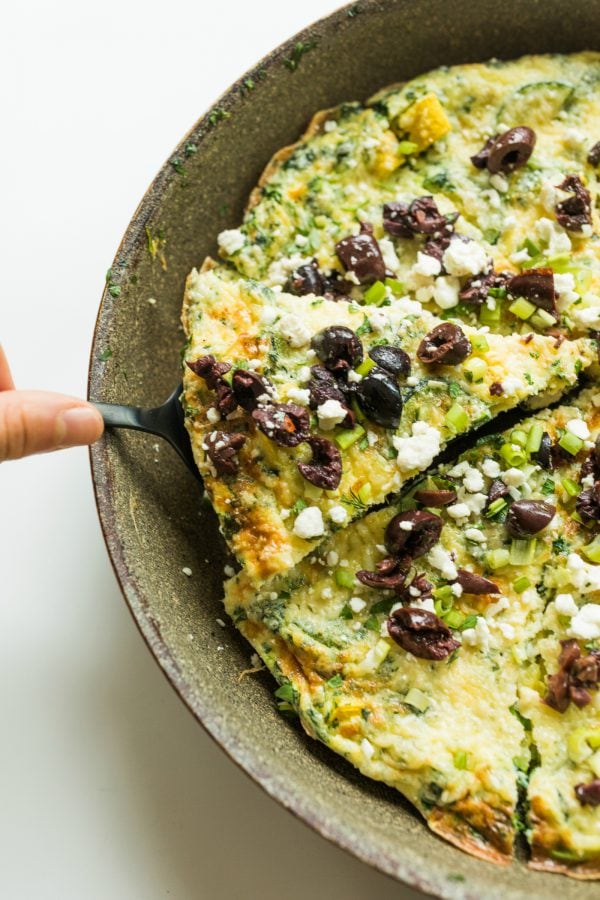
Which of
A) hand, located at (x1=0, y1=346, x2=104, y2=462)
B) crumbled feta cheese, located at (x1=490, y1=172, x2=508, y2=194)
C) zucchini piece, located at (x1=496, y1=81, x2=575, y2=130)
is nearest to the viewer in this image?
hand, located at (x1=0, y1=346, x2=104, y2=462)

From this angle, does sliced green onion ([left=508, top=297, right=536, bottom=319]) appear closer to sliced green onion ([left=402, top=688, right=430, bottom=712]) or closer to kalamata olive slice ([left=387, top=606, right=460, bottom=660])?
kalamata olive slice ([left=387, top=606, right=460, bottom=660])

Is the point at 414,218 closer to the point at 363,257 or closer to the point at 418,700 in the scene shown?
the point at 363,257

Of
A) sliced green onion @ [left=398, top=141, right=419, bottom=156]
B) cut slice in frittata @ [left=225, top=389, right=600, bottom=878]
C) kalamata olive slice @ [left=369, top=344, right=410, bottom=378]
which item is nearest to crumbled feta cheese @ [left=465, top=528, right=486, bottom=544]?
cut slice in frittata @ [left=225, top=389, right=600, bottom=878]

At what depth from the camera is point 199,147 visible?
395cm

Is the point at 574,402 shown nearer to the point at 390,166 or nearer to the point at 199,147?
the point at 390,166

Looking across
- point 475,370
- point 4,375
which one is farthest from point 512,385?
point 4,375

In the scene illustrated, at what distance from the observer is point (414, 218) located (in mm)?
3900

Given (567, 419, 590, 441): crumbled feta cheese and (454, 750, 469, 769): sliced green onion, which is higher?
(567, 419, 590, 441): crumbled feta cheese

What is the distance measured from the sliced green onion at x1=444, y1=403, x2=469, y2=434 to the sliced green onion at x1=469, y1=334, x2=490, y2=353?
0.90 feet

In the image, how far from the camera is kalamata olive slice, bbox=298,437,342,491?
11.1 feet

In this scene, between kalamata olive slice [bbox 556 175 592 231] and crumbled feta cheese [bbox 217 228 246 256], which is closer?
kalamata olive slice [bbox 556 175 592 231]

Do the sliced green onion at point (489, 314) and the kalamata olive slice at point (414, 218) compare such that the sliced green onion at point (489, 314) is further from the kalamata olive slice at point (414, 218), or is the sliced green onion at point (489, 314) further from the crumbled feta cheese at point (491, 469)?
the crumbled feta cheese at point (491, 469)

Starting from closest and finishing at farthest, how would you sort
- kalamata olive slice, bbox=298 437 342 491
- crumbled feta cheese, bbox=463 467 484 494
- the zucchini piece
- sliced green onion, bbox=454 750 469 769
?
sliced green onion, bbox=454 750 469 769, kalamata olive slice, bbox=298 437 342 491, crumbled feta cheese, bbox=463 467 484 494, the zucchini piece

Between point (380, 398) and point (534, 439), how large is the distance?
2.37 feet
